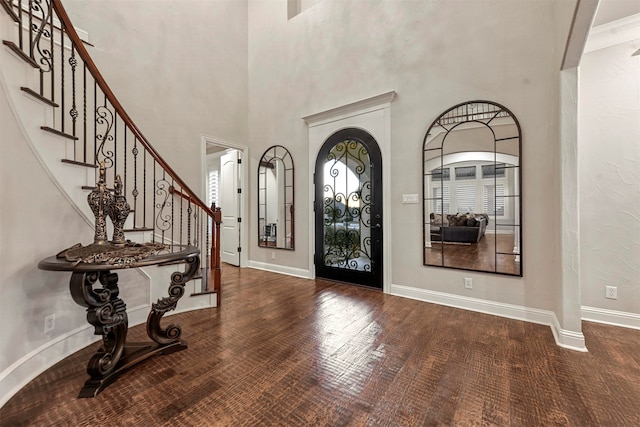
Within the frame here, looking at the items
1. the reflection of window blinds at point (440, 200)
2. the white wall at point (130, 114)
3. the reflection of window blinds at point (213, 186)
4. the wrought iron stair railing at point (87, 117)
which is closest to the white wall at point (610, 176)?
the reflection of window blinds at point (440, 200)

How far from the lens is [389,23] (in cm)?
373

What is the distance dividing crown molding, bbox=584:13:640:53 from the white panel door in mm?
5168

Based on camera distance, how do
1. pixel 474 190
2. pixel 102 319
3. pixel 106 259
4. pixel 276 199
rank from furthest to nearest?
1. pixel 276 199
2. pixel 474 190
3. pixel 102 319
4. pixel 106 259

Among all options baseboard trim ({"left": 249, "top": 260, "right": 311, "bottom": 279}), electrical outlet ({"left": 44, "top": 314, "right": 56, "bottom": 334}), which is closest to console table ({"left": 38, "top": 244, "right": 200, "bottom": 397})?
electrical outlet ({"left": 44, "top": 314, "right": 56, "bottom": 334})

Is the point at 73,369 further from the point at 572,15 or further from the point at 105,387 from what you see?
the point at 572,15

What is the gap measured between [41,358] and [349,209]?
11.1 feet

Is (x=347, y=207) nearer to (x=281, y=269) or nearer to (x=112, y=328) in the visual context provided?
(x=281, y=269)

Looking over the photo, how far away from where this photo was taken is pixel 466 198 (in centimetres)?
314

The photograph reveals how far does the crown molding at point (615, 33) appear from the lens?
2.64m

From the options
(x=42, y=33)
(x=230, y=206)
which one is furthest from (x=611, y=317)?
(x=42, y=33)

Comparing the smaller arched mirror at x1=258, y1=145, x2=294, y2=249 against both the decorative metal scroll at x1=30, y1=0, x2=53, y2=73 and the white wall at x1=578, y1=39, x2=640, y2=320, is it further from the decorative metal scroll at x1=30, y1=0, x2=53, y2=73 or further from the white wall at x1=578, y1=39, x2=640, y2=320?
the white wall at x1=578, y1=39, x2=640, y2=320

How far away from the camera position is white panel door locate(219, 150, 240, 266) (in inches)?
213

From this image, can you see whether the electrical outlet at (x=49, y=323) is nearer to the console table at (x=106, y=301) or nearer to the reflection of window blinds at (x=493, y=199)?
the console table at (x=106, y=301)

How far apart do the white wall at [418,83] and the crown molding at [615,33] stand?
1.72 feet
